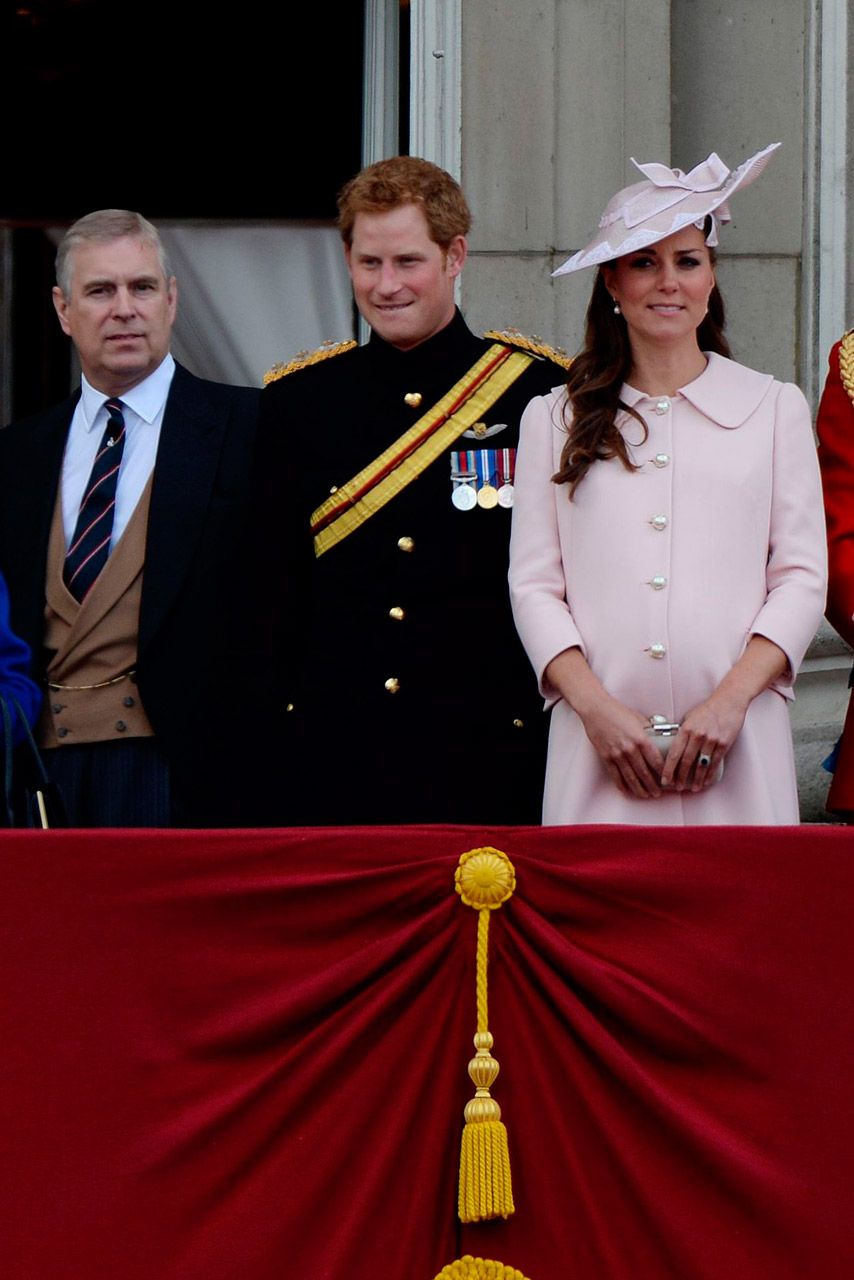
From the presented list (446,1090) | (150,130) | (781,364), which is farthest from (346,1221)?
(150,130)

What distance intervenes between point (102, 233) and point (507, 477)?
3.56 ft

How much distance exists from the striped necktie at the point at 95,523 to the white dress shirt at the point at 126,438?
20mm

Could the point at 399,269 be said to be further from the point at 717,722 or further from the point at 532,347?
the point at 717,722

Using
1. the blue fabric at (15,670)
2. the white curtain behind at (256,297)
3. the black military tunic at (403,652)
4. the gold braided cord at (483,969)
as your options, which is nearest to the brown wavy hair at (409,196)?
the black military tunic at (403,652)

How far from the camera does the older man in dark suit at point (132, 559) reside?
4.27m

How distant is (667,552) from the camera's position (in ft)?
12.1

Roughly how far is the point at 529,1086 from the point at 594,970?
19cm

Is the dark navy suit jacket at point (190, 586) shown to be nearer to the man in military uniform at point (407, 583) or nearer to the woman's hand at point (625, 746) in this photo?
the man in military uniform at point (407, 583)

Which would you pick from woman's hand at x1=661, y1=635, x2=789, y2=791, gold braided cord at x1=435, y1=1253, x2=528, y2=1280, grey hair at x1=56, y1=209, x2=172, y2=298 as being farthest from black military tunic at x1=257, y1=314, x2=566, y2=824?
gold braided cord at x1=435, y1=1253, x2=528, y2=1280

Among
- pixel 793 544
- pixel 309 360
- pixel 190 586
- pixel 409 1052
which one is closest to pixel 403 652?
pixel 190 586

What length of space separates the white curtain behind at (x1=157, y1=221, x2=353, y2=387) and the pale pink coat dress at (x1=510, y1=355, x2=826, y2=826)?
10.3ft

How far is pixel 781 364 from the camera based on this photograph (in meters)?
6.39

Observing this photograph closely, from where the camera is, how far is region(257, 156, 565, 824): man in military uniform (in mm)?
4035

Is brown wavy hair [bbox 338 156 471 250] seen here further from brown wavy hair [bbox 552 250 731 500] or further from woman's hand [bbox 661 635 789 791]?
woman's hand [bbox 661 635 789 791]
